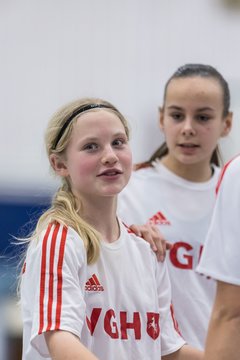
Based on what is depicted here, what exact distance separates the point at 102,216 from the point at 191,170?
1.18 metres

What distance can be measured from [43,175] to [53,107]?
653mm

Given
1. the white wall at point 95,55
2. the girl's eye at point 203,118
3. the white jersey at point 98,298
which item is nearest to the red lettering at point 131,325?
the white jersey at point 98,298

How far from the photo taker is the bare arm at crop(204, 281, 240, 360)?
236 centimetres

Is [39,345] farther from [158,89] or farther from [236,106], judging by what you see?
[158,89]

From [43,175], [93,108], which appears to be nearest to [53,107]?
[43,175]

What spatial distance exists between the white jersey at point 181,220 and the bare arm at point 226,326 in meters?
1.21

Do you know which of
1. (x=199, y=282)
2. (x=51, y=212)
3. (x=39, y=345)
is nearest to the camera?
(x=39, y=345)

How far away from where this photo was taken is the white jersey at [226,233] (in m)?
2.39

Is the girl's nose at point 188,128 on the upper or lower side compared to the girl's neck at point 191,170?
upper

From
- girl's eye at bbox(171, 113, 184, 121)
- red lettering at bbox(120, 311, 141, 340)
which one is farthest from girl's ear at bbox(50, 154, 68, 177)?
girl's eye at bbox(171, 113, 184, 121)

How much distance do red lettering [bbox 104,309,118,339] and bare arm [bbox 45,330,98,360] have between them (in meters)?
0.20

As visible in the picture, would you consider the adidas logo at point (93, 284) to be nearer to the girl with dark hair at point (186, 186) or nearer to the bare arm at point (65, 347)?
the bare arm at point (65, 347)

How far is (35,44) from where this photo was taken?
265 inches

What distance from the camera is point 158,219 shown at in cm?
375
